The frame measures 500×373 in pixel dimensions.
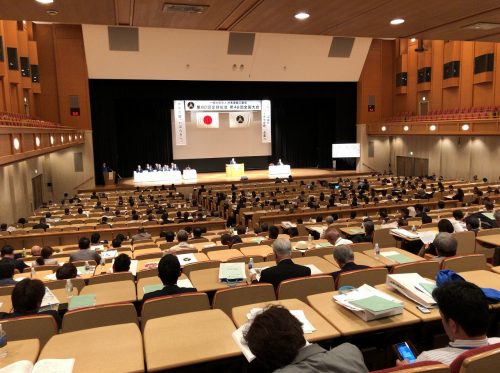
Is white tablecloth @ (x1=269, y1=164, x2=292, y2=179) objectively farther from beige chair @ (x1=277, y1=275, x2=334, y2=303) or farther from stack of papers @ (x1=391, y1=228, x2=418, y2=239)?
beige chair @ (x1=277, y1=275, x2=334, y2=303)

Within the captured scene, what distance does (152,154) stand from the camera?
27.8 m

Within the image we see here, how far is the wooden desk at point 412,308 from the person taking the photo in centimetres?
271

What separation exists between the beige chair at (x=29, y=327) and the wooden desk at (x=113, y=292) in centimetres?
61

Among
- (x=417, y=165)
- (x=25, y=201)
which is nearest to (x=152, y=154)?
(x=25, y=201)

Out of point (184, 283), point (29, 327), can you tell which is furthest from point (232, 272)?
point (29, 327)

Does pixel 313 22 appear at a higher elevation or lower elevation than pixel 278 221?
higher

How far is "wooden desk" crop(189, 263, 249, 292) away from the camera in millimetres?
4008

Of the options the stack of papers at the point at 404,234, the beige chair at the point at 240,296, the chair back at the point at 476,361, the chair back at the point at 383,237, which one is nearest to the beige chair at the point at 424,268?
the beige chair at the point at 240,296

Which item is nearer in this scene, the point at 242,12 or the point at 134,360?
the point at 134,360

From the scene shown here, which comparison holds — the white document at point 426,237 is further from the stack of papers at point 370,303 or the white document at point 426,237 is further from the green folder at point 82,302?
the green folder at point 82,302

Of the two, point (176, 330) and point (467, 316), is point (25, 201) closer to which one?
point (176, 330)

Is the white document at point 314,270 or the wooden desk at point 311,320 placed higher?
the wooden desk at point 311,320

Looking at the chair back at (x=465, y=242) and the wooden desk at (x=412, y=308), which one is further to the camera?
the chair back at (x=465, y=242)

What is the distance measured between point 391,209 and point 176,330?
34.6 ft
